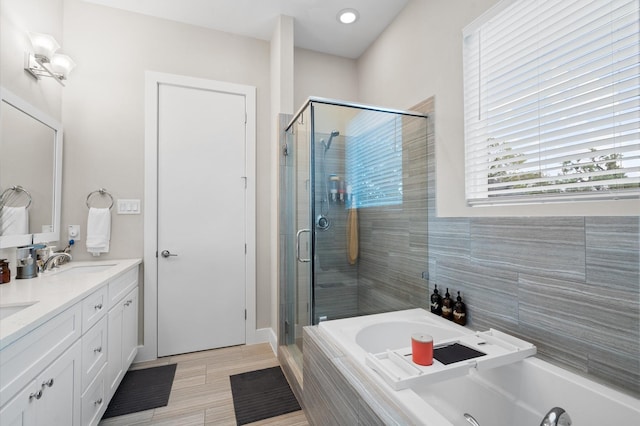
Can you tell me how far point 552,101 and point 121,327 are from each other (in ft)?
9.55

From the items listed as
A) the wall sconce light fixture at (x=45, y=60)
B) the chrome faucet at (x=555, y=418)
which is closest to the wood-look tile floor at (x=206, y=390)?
the chrome faucet at (x=555, y=418)

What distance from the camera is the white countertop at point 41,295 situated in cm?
97

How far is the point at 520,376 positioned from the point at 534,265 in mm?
506

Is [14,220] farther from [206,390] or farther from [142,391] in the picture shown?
[206,390]

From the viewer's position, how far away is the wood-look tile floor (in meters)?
1.73

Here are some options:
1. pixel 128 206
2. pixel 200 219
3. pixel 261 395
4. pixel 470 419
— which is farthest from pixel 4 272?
pixel 470 419

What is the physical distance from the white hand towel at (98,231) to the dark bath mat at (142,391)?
102 cm

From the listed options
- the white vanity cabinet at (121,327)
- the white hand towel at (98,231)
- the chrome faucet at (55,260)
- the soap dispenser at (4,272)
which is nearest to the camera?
the soap dispenser at (4,272)

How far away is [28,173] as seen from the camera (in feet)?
6.24

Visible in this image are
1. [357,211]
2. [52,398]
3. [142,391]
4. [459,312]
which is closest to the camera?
[52,398]

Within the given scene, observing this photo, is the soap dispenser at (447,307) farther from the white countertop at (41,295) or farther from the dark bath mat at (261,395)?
the white countertop at (41,295)

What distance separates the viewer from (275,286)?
266 cm

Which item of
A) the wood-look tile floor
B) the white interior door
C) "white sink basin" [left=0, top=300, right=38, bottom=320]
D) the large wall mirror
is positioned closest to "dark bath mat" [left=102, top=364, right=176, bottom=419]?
the wood-look tile floor

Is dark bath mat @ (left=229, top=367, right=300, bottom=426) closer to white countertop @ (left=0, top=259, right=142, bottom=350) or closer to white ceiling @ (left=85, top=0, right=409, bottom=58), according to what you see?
white countertop @ (left=0, top=259, right=142, bottom=350)
